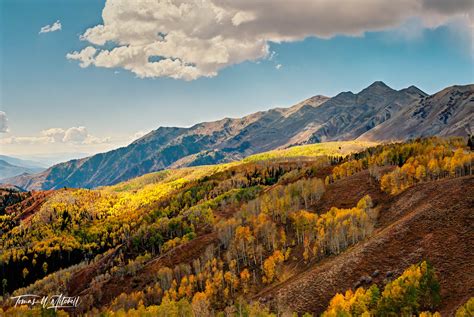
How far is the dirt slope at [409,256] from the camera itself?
4800 inches

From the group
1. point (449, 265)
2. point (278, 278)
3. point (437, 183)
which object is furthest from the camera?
point (437, 183)

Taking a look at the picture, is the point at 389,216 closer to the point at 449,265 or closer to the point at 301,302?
the point at 449,265

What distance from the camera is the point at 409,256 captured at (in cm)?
13275

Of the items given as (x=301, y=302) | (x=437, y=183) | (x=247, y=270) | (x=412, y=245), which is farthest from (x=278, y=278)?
(x=437, y=183)

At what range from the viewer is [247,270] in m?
188

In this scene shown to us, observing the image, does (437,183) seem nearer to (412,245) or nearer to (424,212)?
(424,212)

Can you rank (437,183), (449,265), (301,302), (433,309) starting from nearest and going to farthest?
(433,309)
(449,265)
(301,302)
(437,183)

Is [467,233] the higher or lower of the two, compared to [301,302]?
higher

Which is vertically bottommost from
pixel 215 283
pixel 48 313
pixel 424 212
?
pixel 215 283

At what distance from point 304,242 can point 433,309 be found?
8731 cm

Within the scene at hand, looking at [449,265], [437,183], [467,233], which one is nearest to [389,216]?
[437,183]

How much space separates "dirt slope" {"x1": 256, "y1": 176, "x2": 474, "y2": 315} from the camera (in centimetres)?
12193

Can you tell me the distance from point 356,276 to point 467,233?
4123 centimetres

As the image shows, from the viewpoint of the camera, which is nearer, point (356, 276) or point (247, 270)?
point (356, 276)
